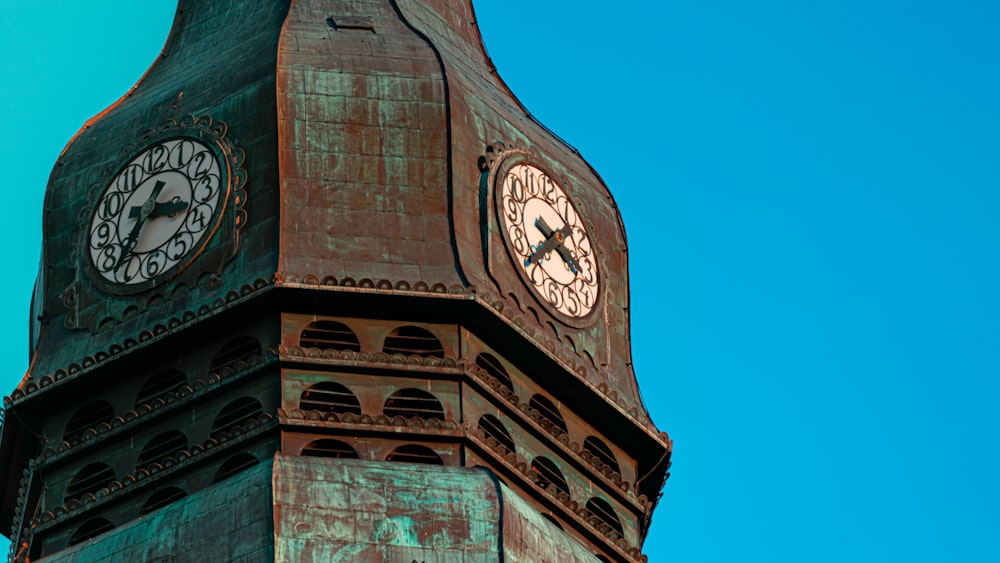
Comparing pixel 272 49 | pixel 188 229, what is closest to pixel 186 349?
pixel 188 229

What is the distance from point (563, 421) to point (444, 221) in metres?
4.21

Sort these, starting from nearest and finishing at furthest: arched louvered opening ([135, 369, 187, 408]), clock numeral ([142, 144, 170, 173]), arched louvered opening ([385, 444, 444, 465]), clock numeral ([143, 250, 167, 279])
A: 1. arched louvered opening ([385, 444, 444, 465])
2. arched louvered opening ([135, 369, 187, 408])
3. clock numeral ([143, 250, 167, 279])
4. clock numeral ([142, 144, 170, 173])

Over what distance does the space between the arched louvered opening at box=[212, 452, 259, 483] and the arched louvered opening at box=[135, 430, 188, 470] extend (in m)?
1.15

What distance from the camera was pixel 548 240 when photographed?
6250cm

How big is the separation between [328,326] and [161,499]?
4.33 metres

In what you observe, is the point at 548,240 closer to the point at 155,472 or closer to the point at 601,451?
the point at 601,451

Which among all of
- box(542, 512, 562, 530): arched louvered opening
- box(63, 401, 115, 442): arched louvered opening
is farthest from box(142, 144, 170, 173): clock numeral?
box(542, 512, 562, 530): arched louvered opening

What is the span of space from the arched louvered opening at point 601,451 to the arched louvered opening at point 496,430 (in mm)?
2414

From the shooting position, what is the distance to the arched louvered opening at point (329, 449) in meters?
57.4

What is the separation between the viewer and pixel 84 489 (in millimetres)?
59406

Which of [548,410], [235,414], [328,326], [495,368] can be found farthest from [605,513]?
[235,414]

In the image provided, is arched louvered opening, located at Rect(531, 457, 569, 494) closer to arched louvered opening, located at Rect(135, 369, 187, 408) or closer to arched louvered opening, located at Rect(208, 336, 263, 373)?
arched louvered opening, located at Rect(208, 336, 263, 373)

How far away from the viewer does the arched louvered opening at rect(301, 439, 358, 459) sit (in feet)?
188

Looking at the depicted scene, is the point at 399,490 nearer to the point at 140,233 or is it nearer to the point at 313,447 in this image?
the point at 313,447
